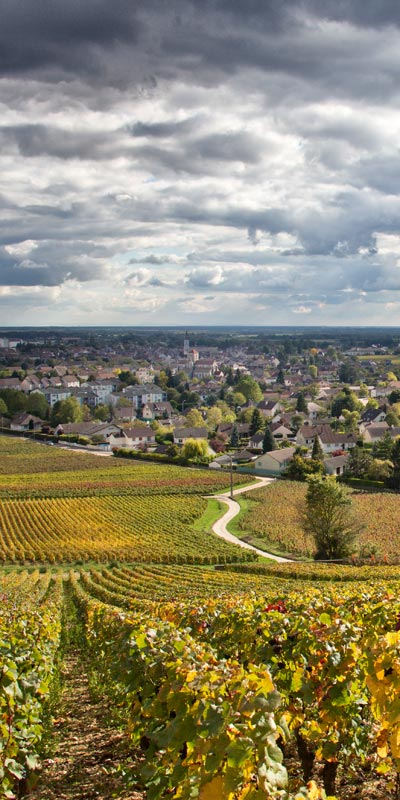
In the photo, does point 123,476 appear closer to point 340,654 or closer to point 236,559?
point 236,559

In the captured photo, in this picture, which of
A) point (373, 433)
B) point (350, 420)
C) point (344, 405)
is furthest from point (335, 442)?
point (344, 405)

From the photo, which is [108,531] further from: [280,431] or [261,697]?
[280,431]

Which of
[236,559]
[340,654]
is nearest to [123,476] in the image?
[236,559]

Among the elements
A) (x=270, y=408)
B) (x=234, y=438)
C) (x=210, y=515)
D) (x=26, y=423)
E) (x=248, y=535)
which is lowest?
(x=210, y=515)

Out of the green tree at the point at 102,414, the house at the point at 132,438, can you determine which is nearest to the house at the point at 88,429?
the house at the point at 132,438

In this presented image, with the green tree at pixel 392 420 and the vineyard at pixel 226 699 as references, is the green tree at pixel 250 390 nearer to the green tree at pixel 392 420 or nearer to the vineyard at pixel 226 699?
the green tree at pixel 392 420

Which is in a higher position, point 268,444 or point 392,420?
point 392,420

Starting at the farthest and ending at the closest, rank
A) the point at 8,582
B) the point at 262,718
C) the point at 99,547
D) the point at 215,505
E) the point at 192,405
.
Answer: the point at 192,405 < the point at 215,505 < the point at 99,547 < the point at 8,582 < the point at 262,718
